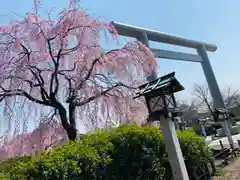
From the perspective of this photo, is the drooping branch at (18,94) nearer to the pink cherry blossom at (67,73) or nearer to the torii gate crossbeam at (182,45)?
the pink cherry blossom at (67,73)

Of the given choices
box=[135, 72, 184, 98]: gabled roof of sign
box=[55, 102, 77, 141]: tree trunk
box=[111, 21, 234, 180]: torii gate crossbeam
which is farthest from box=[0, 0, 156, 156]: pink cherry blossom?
box=[135, 72, 184, 98]: gabled roof of sign

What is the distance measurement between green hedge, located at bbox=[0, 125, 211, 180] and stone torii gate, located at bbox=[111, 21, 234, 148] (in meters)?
3.09

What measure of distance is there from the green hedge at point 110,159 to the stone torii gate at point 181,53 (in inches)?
122

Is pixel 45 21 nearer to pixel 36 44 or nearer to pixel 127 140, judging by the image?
pixel 36 44

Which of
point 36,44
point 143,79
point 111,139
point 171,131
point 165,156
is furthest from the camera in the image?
point 143,79

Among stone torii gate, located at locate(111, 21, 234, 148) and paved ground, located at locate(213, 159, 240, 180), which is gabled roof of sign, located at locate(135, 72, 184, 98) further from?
stone torii gate, located at locate(111, 21, 234, 148)

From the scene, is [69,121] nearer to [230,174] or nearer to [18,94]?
[18,94]

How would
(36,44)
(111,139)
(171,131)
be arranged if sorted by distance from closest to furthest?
(171,131)
(111,139)
(36,44)

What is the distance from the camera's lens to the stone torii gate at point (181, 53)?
10.2 m

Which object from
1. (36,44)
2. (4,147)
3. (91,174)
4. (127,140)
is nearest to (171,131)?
(127,140)

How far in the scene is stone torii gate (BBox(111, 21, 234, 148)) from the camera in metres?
10.2

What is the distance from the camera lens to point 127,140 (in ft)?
13.3

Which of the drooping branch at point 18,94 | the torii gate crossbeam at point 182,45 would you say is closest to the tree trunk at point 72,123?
the drooping branch at point 18,94

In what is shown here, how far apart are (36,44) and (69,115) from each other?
1.94 m
